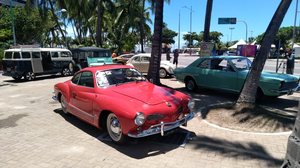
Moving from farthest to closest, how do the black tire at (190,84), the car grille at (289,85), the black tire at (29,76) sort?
the black tire at (29,76), the black tire at (190,84), the car grille at (289,85)

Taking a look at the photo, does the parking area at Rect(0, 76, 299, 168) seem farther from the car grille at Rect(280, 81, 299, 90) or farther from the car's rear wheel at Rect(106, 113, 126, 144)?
the car grille at Rect(280, 81, 299, 90)

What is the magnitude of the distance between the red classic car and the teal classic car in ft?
12.2

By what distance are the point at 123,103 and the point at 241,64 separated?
588cm

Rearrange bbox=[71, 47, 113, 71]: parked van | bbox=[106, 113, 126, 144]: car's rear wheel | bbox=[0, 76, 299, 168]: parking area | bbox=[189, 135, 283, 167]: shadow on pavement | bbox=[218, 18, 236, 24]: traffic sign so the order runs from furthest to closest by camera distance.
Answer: bbox=[71, 47, 113, 71]: parked van
bbox=[218, 18, 236, 24]: traffic sign
bbox=[106, 113, 126, 144]: car's rear wheel
bbox=[189, 135, 283, 167]: shadow on pavement
bbox=[0, 76, 299, 168]: parking area

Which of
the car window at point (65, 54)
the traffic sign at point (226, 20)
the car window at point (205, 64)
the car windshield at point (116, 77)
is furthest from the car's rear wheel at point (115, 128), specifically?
the car window at point (65, 54)

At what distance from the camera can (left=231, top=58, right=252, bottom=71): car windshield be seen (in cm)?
924

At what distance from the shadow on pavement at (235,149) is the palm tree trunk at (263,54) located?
76.4 inches

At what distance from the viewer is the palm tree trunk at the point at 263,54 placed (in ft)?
21.6

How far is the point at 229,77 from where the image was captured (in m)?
9.13

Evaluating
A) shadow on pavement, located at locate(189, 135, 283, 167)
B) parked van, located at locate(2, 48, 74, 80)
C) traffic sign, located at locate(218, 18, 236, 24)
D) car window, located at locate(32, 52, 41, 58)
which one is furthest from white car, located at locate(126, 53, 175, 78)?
shadow on pavement, located at locate(189, 135, 283, 167)

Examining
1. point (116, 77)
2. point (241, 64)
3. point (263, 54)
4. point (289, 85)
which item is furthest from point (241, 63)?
point (116, 77)

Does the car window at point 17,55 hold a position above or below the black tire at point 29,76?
above

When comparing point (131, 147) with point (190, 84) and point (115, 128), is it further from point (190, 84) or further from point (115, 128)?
point (190, 84)

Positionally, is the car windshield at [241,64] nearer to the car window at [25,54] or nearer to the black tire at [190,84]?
the black tire at [190,84]
